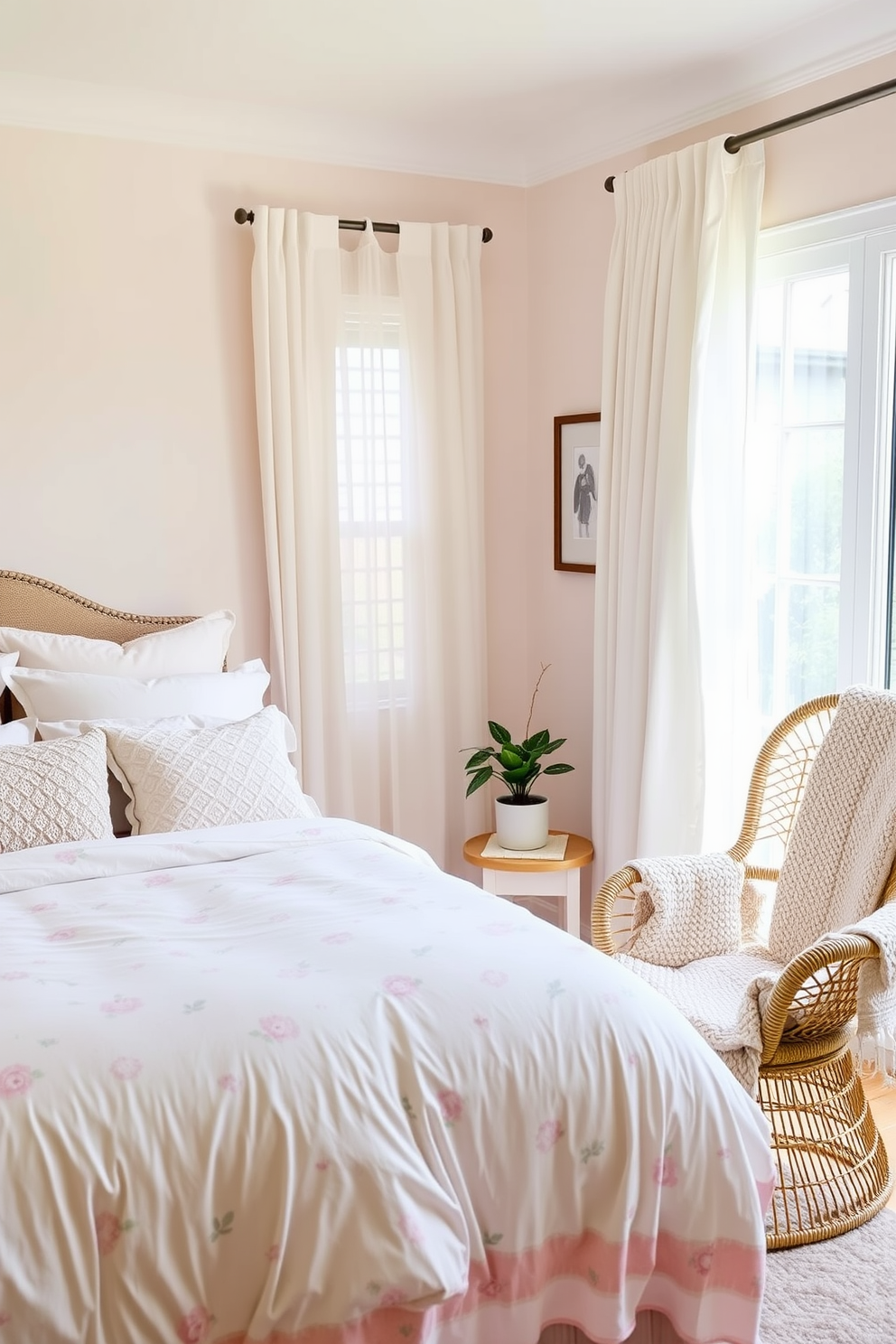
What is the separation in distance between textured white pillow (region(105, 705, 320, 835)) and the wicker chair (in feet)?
2.79

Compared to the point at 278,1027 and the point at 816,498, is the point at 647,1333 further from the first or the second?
the point at 816,498

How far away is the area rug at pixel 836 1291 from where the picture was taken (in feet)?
7.38

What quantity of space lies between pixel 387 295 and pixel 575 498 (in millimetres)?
938

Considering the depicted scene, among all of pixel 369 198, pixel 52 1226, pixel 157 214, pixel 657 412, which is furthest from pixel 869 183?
pixel 52 1226

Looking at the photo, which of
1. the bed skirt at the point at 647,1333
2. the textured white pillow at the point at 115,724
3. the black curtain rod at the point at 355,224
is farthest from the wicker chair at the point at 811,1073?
the black curtain rod at the point at 355,224

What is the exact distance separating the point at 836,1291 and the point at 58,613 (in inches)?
104

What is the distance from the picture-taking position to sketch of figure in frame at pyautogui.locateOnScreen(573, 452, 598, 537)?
4.09m

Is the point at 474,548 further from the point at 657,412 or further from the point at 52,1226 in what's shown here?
the point at 52,1226

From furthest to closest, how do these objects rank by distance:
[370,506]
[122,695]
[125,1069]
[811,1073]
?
[370,506] < [122,695] < [811,1073] < [125,1069]

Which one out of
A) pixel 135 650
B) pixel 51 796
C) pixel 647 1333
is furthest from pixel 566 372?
pixel 647 1333

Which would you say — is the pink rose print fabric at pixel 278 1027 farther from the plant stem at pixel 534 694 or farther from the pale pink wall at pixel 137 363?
the plant stem at pixel 534 694

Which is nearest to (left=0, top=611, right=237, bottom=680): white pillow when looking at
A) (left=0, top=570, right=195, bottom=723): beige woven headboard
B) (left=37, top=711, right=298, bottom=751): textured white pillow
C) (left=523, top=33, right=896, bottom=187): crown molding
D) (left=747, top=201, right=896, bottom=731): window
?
(left=0, top=570, right=195, bottom=723): beige woven headboard

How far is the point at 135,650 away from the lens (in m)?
3.45

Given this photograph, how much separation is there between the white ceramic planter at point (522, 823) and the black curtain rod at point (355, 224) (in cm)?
193
